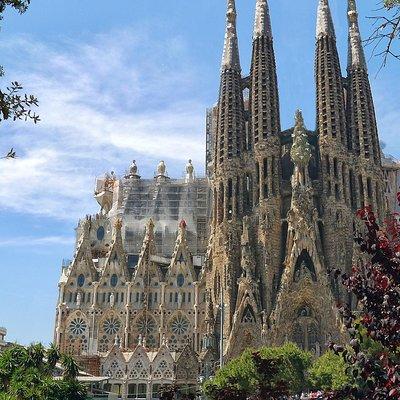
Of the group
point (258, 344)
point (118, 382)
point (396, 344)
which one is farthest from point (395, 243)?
point (118, 382)

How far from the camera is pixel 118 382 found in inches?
1967

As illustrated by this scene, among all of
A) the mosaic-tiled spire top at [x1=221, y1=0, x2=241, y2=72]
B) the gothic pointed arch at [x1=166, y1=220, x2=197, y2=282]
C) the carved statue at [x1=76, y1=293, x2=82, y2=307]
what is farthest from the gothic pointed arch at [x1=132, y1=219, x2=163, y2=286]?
the mosaic-tiled spire top at [x1=221, y1=0, x2=241, y2=72]

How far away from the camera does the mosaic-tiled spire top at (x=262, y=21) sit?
60875mm

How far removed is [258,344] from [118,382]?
12151 mm

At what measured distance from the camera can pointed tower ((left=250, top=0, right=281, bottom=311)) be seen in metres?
52.1

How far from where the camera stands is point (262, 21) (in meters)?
61.7

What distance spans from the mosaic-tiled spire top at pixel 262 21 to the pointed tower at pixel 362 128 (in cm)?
840

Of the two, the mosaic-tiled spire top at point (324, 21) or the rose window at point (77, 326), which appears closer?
the rose window at point (77, 326)

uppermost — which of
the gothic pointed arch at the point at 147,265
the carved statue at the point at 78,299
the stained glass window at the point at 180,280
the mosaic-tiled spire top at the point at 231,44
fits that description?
the mosaic-tiled spire top at the point at 231,44

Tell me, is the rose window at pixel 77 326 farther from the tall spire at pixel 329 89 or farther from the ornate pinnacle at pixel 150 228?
the tall spire at pixel 329 89

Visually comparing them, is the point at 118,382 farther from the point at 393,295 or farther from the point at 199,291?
the point at 393,295

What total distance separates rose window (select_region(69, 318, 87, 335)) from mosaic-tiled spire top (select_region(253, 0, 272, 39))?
33.0 m

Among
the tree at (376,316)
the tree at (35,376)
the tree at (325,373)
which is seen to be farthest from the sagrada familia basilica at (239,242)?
the tree at (376,316)

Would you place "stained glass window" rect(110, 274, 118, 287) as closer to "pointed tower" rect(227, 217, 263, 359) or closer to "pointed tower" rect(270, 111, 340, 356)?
"pointed tower" rect(227, 217, 263, 359)
